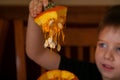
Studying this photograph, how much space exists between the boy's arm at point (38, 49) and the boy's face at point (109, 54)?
0.14 meters

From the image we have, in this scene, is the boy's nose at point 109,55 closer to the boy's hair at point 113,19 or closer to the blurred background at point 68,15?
the boy's hair at point 113,19

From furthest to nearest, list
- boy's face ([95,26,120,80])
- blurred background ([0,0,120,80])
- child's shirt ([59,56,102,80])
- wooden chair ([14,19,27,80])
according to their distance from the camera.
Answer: blurred background ([0,0,120,80]) → wooden chair ([14,19,27,80]) → child's shirt ([59,56,102,80]) → boy's face ([95,26,120,80])

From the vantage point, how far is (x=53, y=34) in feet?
2.05

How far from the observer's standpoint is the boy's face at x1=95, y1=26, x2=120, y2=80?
72cm

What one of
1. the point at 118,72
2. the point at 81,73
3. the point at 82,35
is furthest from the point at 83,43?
the point at 118,72

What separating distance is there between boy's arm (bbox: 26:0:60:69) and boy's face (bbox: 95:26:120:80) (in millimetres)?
138

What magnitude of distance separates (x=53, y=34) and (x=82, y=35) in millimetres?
377

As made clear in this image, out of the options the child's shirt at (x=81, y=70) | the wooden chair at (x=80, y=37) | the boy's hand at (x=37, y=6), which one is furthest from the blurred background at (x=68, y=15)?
the boy's hand at (x=37, y=6)

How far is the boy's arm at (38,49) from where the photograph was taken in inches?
29.4

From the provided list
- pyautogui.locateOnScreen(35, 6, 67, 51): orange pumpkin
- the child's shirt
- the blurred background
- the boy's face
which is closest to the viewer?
pyautogui.locateOnScreen(35, 6, 67, 51): orange pumpkin

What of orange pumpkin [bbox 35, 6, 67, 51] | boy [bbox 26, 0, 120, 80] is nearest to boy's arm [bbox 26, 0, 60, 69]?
boy [bbox 26, 0, 120, 80]

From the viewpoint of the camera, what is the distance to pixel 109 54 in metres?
0.72

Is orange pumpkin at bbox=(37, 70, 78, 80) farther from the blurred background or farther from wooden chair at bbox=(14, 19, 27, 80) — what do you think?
the blurred background

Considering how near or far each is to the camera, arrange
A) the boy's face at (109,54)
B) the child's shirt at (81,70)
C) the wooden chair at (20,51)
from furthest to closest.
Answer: the wooden chair at (20,51) < the child's shirt at (81,70) < the boy's face at (109,54)
